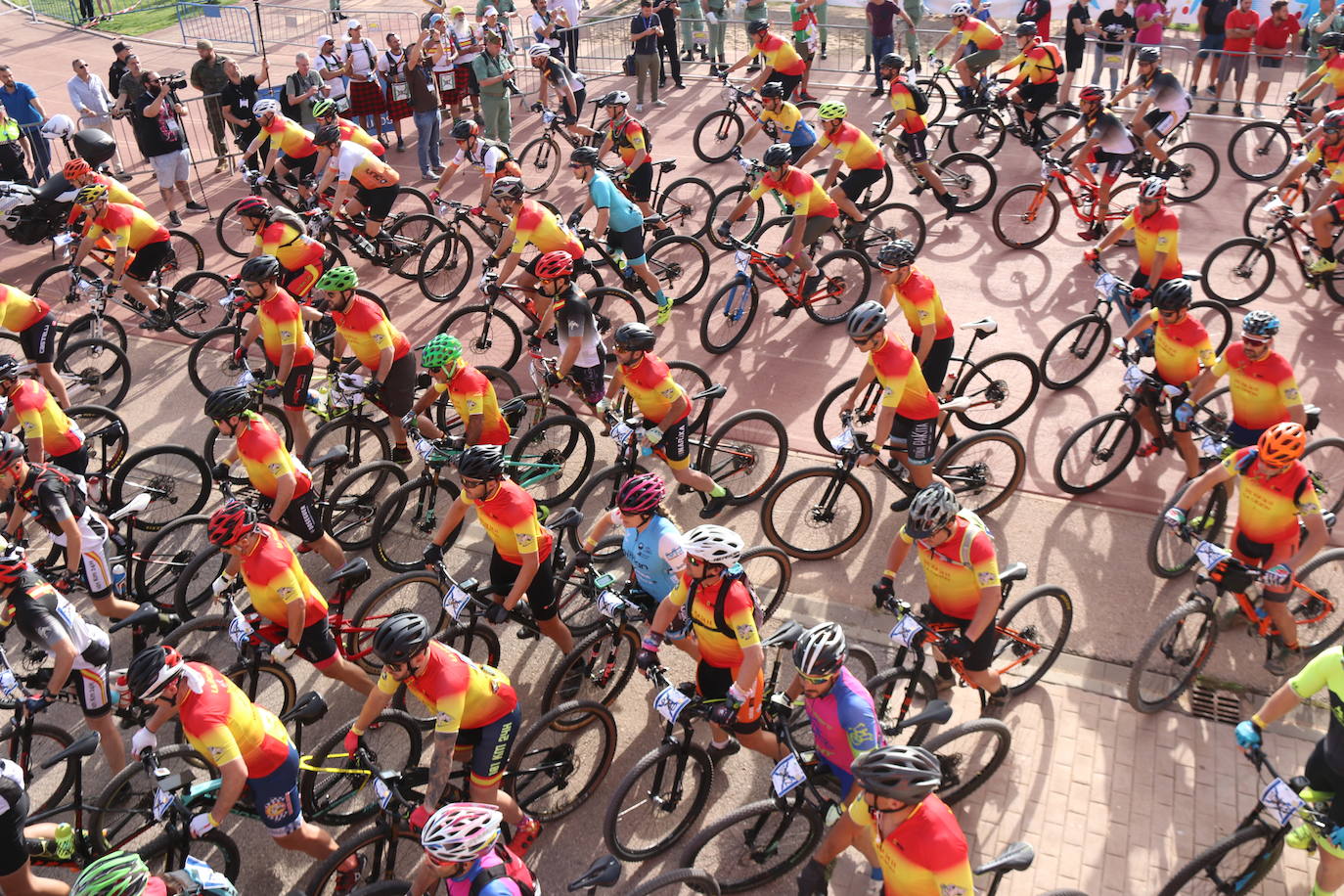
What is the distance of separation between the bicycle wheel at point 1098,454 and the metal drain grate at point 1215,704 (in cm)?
239

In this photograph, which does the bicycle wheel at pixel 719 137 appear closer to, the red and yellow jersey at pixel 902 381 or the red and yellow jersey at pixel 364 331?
the red and yellow jersey at pixel 364 331

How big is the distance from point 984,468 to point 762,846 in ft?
13.8

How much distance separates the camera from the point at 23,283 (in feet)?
46.5

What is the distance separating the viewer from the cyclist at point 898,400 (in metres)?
8.15

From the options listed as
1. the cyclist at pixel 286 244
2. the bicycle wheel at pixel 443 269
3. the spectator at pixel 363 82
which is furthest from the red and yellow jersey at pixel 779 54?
the cyclist at pixel 286 244

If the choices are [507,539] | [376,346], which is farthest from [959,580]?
A: [376,346]

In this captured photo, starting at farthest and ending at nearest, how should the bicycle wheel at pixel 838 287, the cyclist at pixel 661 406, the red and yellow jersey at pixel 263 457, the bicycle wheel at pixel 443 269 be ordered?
the bicycle wheel at pixel 443 269, the bicycle wheel at pixel 838 287, the cyclist at pixel 661 406, the red and yellow jersey at pixel 263 457

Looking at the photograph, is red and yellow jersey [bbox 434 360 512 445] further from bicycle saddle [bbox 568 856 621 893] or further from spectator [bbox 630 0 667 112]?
spectator [bbox 630 0 667 112]

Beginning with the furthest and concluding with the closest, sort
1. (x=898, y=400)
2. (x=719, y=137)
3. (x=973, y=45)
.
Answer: (x=719, y=137) → (x=973, y=45) → (x=898, y=400)

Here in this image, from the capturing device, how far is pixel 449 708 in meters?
5.77

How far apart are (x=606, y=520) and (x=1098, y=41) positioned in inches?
613

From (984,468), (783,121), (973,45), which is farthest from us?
(973,45)

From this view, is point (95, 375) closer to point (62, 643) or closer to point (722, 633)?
point (62, 643)

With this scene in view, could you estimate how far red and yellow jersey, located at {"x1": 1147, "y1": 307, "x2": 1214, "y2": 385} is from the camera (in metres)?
8.72
